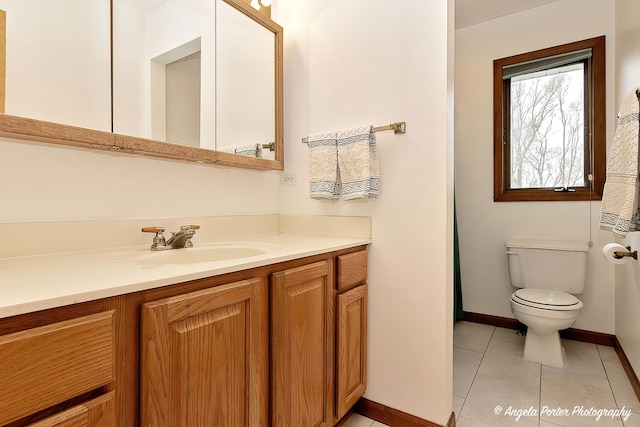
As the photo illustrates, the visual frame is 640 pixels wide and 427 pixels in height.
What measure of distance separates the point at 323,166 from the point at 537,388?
1.63 m

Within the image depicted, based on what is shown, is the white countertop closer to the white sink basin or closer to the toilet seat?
the white sink basin

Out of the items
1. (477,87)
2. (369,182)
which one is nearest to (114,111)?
(369,182)

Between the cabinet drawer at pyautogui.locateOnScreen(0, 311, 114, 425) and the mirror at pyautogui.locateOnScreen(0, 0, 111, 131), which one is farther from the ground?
the mirror at pyautogui.locateOnScreen(0, 0, 111, 131)

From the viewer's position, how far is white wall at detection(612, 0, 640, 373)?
64.6 inches

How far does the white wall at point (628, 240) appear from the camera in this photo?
1.64m

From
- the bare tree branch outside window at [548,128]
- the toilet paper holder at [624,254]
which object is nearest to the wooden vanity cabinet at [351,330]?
the toilet paper holder at [624,254]

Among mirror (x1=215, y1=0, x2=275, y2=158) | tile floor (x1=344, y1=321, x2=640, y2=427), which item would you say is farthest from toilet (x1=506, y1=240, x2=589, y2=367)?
mirror (x1=215, y1=0, x2=275, y2=158)

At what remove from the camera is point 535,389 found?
171 centimetres

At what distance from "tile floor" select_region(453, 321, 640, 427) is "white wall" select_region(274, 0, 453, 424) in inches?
14.2

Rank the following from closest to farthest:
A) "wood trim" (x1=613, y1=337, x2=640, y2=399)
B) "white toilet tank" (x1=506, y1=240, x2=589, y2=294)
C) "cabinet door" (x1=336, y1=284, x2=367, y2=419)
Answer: "cabinet door" (x1=336, y1=284, x2=367, y2=419), "wood trim" (x1=613, y1=337, x2=640, y2=399), "white toilet tank" (x1=506, y1=240, x2=589, y2=294)

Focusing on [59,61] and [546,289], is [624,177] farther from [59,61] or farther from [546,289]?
[59,61]

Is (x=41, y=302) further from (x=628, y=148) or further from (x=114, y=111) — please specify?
(x=628, y=148)

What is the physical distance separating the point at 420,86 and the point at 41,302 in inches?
55.0

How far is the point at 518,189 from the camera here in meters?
2.45
